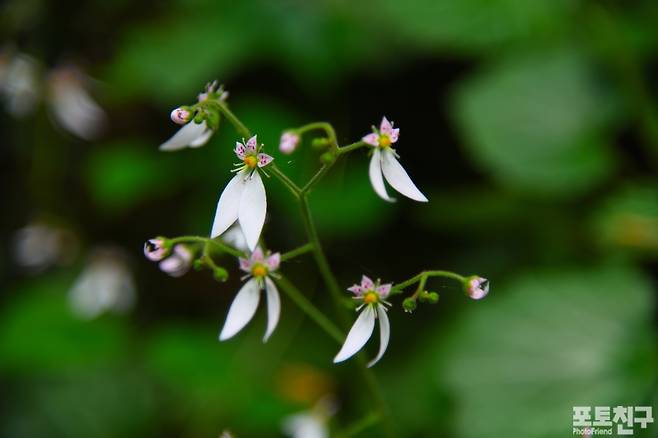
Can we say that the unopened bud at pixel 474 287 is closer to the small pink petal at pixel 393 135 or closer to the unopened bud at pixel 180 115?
the small pink petal at pixel 393 135

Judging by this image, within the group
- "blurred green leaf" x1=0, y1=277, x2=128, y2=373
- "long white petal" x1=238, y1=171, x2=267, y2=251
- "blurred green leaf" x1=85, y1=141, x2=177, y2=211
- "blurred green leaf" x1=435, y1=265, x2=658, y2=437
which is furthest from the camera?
"blurred green leaf" x1=85, y1=141, x2=177, y2=211

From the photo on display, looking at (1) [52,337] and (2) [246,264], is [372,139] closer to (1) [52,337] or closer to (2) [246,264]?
(2) [246,264]

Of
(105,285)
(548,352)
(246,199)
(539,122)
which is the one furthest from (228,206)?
(105,285)

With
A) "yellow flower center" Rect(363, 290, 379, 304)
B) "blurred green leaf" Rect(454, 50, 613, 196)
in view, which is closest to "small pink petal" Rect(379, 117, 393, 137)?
"yellow flower center" Rect(363, 290, 379, 304)

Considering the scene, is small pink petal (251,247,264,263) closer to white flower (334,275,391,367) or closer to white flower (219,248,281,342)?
white flower (219,248,281,342)

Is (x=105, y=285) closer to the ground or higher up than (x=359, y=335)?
higher up

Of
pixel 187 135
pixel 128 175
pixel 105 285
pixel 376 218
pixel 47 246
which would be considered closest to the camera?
pixel 187 135

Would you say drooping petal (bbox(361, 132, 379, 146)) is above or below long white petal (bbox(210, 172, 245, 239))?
above
